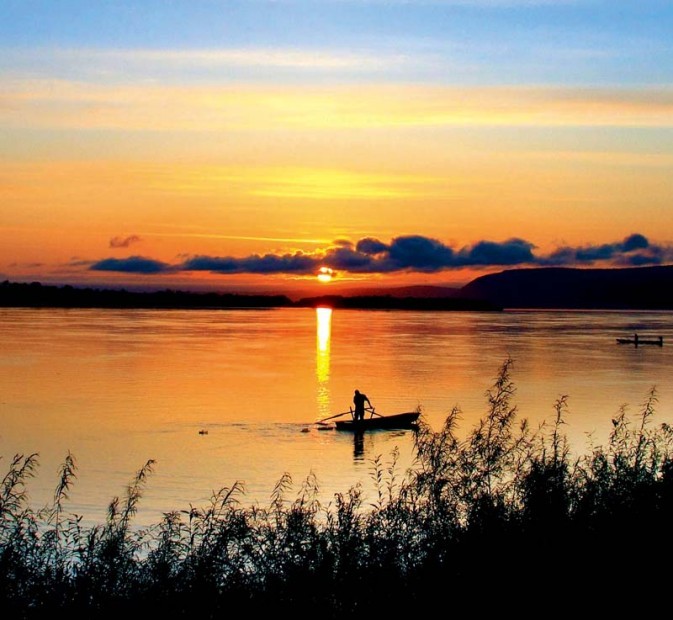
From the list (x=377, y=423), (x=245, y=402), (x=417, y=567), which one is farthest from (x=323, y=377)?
(x=417, y=567)

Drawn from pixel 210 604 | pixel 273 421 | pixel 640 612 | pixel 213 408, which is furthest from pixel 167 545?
pixel 213 408

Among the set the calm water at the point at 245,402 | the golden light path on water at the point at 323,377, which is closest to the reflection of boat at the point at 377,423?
the calm water at the point at 245,402

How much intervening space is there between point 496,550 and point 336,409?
3768 centimetres

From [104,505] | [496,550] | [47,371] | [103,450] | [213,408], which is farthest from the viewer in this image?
[47,371]

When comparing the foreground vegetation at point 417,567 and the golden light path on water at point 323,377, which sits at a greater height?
the foreground vegetation at point 417,567

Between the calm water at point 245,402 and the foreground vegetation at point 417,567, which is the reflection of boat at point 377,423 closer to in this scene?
the calm water at point 245,402

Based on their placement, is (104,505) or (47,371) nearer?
(104,505)

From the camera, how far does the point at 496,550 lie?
14.5 metres

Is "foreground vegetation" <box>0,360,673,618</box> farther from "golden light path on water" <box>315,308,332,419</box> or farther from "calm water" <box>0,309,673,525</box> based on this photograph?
"golden light path on water" <box>315,308,332,419</box>

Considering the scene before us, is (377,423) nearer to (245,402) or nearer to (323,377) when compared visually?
(245,402)

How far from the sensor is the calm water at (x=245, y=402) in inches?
1244

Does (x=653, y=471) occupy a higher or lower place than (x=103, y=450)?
higher

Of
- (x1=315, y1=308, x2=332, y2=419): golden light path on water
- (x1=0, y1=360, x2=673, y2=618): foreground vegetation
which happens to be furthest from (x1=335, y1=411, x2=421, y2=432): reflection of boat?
(x1=0, y1=360, x2=673, y2=618): foreground vegetation

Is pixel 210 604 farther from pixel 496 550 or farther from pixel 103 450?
pixel 103 450
